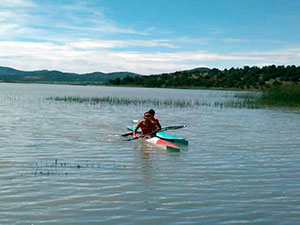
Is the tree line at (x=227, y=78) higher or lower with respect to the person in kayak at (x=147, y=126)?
higher

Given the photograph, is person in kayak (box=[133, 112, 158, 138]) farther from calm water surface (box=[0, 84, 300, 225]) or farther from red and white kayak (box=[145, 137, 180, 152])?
calm water surface (box=[0, 84, 300, 225])

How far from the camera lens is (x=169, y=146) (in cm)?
1353

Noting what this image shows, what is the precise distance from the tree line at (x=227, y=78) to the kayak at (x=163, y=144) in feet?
242

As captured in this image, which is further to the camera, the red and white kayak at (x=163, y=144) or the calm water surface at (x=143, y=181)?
the red and white kayak at (x=163, y=144)

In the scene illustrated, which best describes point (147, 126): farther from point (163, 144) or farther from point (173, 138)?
point (163, 144)

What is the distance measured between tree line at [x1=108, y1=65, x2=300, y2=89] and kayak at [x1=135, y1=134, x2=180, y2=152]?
242 feet

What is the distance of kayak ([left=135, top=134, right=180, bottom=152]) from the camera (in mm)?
13380

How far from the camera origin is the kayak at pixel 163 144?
1338cm

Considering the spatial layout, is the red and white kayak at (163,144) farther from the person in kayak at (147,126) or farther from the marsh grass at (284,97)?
the marsh grass at (284,97)

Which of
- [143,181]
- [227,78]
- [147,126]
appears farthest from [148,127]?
[227,78]

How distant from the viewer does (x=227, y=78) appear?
340 ft

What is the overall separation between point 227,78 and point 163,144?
92.1m

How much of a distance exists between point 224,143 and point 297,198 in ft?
25.1

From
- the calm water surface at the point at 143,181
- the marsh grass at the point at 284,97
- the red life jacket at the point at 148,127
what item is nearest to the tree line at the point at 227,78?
the marsh grass at the point at 284,97
